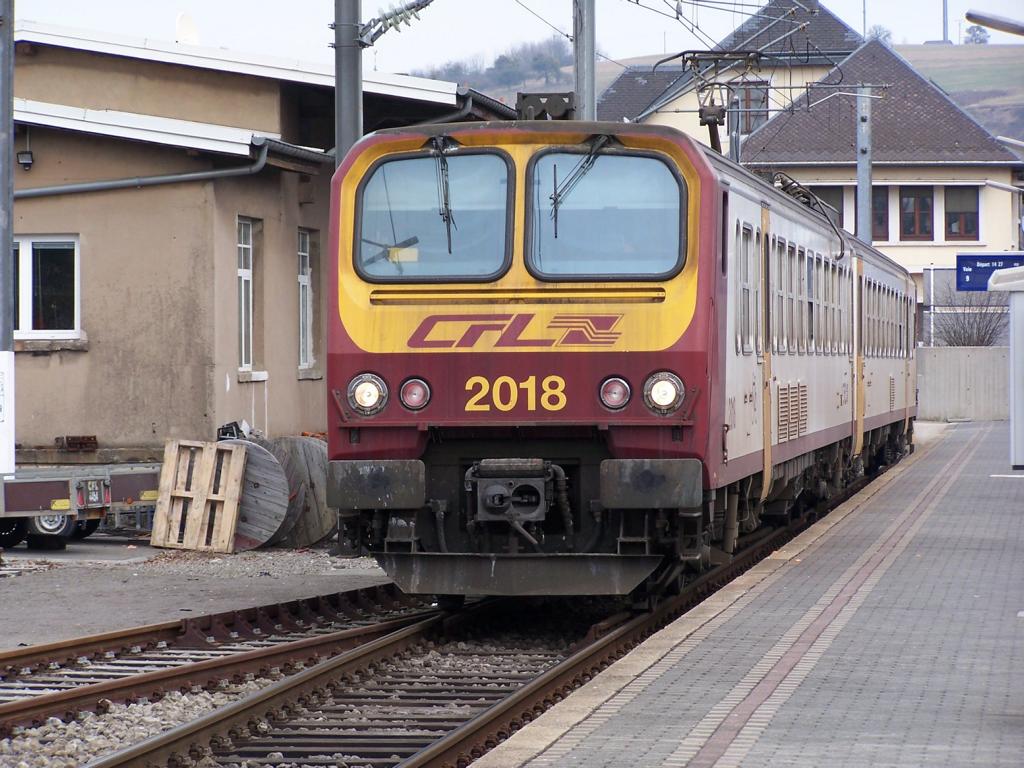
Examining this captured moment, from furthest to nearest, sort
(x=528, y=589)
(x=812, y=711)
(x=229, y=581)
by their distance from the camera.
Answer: (x=229, y=581), (x=528, y=589), (x=812, y=711)

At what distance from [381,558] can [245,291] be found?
30.0 feet

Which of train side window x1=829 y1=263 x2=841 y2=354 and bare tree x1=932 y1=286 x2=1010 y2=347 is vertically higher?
bare tree x1=932 y1=286 x2=1010 y2=347

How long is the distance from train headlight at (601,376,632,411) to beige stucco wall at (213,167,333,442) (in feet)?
27.7

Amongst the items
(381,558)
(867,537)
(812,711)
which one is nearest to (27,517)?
(381,558)

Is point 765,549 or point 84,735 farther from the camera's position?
point 765,549

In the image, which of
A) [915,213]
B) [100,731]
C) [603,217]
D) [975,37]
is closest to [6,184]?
[603,217]

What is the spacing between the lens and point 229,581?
13.8m

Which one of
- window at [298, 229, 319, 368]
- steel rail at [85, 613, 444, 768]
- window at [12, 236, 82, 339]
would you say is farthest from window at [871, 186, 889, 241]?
steel rail at [85, 613, 444, 768]

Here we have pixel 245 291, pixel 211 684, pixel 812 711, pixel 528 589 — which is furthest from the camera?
pixel 245 291

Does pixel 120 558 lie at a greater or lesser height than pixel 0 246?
lesser

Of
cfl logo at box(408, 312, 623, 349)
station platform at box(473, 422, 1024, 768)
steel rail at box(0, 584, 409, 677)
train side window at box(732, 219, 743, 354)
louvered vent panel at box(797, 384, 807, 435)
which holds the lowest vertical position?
steel rail at box(0, 584, 409, 677)

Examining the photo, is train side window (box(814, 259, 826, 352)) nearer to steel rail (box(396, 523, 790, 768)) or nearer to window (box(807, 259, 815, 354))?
window (box(807, 259, 815, 354))

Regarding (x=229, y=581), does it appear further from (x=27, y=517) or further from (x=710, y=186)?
(x=710, y=186)

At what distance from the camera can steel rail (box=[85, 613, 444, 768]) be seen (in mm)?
6805
